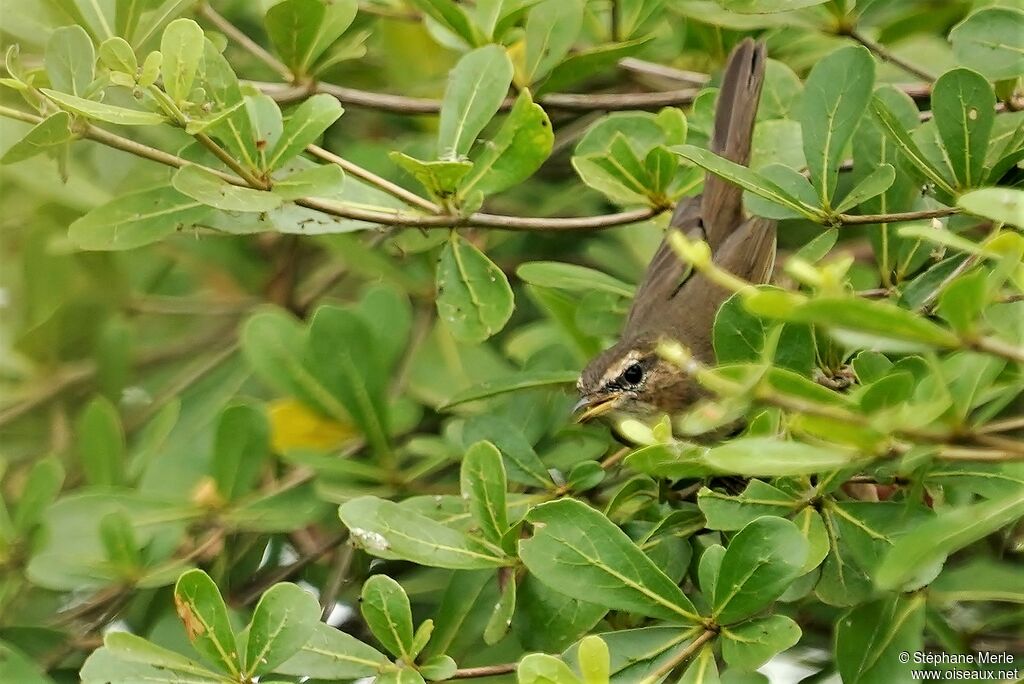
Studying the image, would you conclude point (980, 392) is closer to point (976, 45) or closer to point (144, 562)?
point (976, 45)

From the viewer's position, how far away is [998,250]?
1.46m

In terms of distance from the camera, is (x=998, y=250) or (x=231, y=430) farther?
(x=231, y=430)

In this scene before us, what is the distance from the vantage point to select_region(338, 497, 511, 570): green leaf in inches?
83.6

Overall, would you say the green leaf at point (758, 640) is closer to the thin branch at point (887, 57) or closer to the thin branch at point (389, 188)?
the thin branch at point (389, 188)

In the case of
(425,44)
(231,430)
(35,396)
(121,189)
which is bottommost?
(35,396)

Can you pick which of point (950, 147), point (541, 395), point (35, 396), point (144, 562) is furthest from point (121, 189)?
point (950, 147)

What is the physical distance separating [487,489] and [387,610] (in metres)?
0.28

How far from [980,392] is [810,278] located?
1.42 feet

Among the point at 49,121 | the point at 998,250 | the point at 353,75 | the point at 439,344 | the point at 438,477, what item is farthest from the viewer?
the point at 353,75

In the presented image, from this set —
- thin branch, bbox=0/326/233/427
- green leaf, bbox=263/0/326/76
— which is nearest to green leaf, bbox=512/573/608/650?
green leaf, bbox=263/0/326/76

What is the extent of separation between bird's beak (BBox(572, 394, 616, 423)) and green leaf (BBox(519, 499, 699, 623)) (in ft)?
3.03

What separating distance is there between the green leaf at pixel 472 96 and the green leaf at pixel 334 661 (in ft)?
3.07

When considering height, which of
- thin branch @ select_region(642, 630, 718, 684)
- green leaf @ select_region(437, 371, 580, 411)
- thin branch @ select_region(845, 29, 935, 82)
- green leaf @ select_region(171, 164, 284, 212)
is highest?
green leaf @ select_region(171, 164, 284, 212)

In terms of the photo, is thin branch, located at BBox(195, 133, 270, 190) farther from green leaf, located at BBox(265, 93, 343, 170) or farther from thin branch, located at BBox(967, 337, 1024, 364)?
thin branch, located at BBox(967, 337, 1024, 364)
